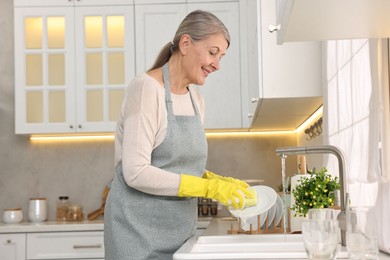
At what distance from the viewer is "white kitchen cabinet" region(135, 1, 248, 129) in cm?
453

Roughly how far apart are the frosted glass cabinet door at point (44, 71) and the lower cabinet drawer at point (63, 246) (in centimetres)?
70

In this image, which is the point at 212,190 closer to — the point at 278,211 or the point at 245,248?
the point at 245,248

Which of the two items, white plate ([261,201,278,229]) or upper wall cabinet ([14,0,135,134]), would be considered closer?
white plate ([261,201,278,229])

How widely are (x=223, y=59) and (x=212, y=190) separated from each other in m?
2.45

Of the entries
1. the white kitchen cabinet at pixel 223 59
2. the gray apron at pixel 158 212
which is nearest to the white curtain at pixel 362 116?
the gray apron at pixel 158 212

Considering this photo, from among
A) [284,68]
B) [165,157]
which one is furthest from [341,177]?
[284,68]

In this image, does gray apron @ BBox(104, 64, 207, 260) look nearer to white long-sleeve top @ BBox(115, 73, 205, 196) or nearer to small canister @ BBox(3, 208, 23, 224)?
white long-sleeve top @ BBox(115, 73, 205, 196)

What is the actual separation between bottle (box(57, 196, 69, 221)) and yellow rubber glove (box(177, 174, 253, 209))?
270cm

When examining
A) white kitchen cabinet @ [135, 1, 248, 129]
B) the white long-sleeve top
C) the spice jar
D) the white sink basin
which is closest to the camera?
the white sink basin

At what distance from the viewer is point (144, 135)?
86.0 inches

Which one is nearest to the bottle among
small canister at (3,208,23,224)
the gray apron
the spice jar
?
the spice jar

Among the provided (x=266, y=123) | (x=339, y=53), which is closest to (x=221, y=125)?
(x=266, y=123)

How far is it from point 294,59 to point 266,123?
1224mm

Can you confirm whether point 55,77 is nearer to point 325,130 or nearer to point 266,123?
point 266,123
